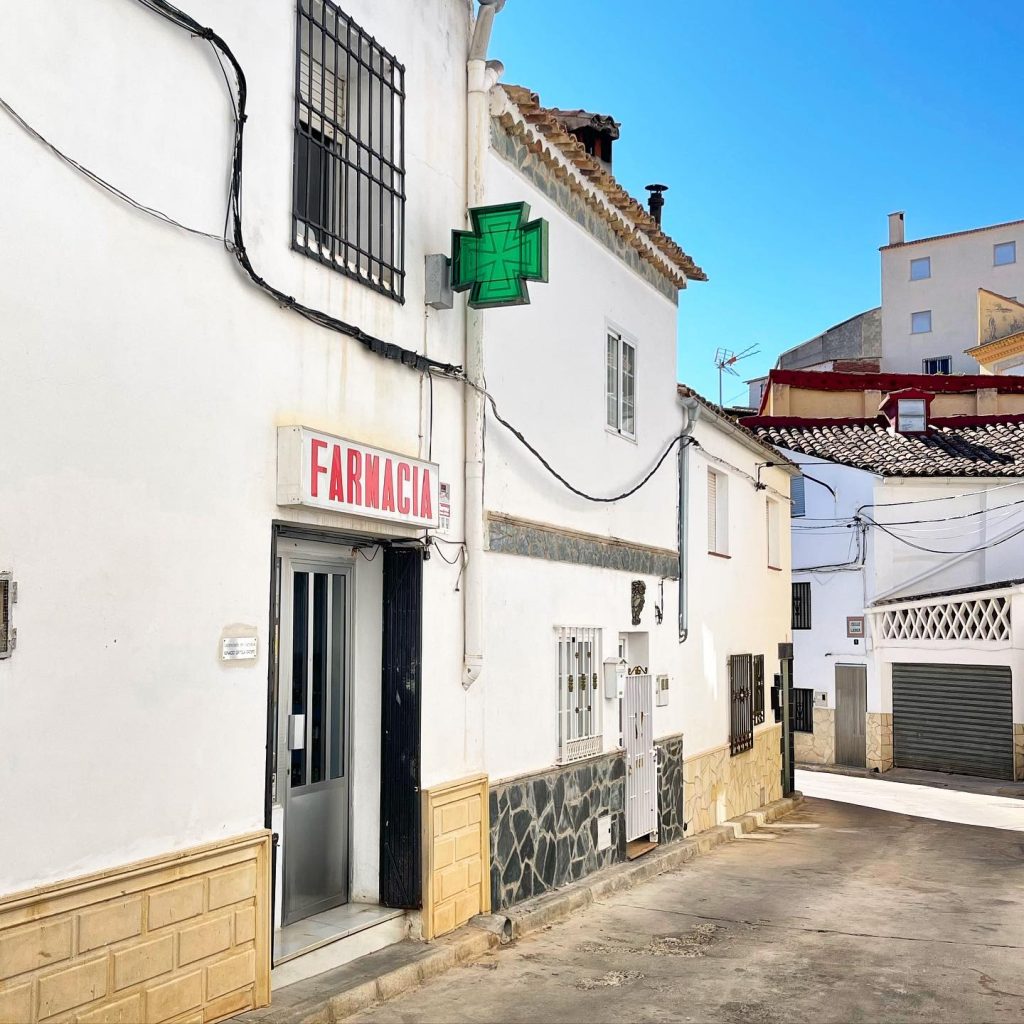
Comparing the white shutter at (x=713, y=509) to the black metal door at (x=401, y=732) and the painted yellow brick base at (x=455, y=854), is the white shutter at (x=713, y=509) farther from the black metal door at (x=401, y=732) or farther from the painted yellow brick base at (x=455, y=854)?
the black metal door at (x=401, y=732)

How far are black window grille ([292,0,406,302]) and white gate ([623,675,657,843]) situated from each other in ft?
20.0

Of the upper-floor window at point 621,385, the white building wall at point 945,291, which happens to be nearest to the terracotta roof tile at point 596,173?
the upper-floor window at point 621,385

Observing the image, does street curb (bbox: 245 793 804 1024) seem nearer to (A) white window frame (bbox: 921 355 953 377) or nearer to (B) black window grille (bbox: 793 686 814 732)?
(B) black window grille (bbox: 793 686 814 732)

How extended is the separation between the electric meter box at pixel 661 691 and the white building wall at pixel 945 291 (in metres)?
37.8

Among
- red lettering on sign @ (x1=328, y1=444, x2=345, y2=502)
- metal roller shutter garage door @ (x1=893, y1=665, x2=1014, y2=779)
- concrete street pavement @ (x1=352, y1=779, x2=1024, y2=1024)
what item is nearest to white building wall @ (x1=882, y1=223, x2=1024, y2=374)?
metal roller shutter garage door @ (x1=893, y1=665, x2=1014, y2=779)

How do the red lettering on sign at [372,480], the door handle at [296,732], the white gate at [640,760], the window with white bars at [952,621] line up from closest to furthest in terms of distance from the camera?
the red lettering on sign at [372,480] → the door handle at [296,732] → the white gate at [640,760] → the window with white bars at [952,621]

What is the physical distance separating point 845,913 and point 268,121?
8.33 metres

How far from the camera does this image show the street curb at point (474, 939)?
6.56 meters

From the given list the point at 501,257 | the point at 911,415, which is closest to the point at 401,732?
the point at 501,257

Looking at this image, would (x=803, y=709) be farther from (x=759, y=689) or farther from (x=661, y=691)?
(x=661, y=691)

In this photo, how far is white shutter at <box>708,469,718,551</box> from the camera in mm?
16797

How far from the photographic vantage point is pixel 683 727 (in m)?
14.6

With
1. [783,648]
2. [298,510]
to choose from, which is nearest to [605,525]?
[298,510]

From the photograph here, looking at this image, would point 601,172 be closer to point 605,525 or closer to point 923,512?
point 605,525
